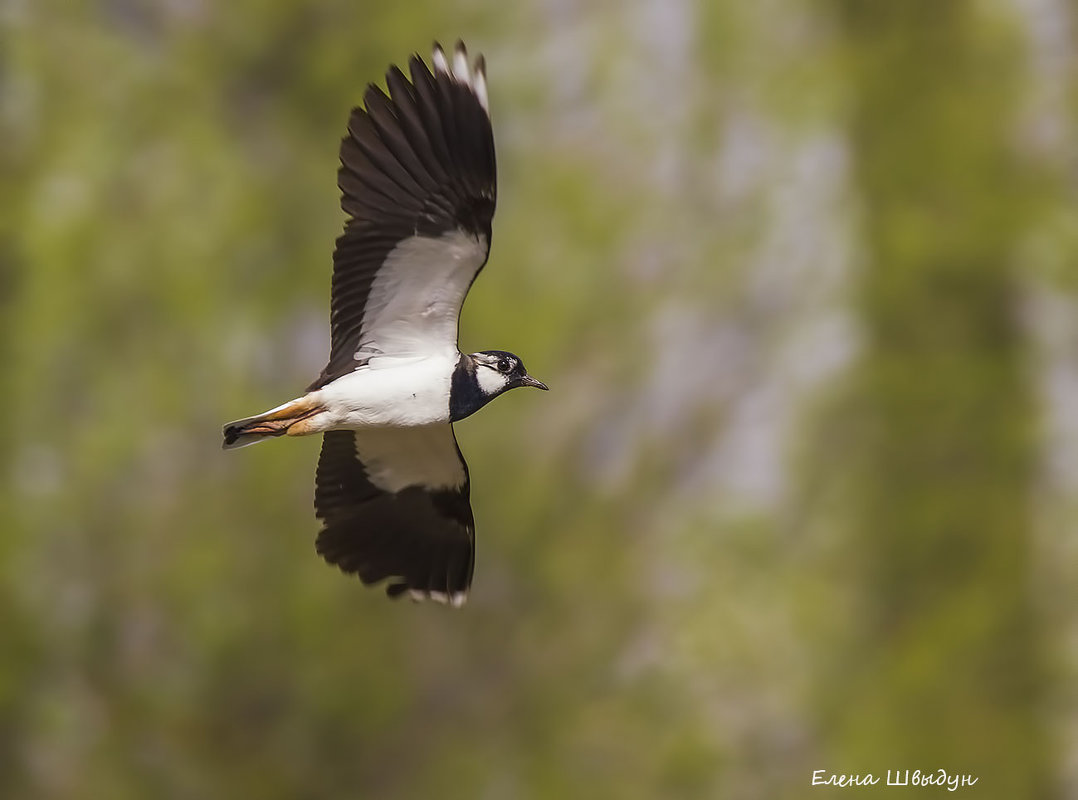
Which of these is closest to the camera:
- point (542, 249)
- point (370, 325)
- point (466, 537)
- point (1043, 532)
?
point (370, 325)

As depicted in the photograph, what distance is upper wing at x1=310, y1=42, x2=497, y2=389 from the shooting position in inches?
144

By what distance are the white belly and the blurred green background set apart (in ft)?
12.7

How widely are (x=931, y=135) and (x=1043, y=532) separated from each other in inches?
89.1

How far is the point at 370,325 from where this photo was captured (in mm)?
4020

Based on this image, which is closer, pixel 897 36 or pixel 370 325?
pixel 370 325

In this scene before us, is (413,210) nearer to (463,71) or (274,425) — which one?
(463,71)

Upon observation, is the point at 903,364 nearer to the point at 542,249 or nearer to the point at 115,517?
the point at 542,249

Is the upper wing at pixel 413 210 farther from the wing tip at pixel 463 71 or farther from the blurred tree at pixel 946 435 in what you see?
the blurred tree at pixel 946 435

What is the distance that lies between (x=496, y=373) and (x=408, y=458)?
1.63 feet

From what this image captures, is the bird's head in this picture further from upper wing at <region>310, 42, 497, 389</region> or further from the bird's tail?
the bird's tail

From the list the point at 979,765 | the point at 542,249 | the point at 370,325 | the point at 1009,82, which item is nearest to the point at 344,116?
the point at 542,249

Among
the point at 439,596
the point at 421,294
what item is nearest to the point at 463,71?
the point at 421,294

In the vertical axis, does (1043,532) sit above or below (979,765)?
above

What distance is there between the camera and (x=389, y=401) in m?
3.84
